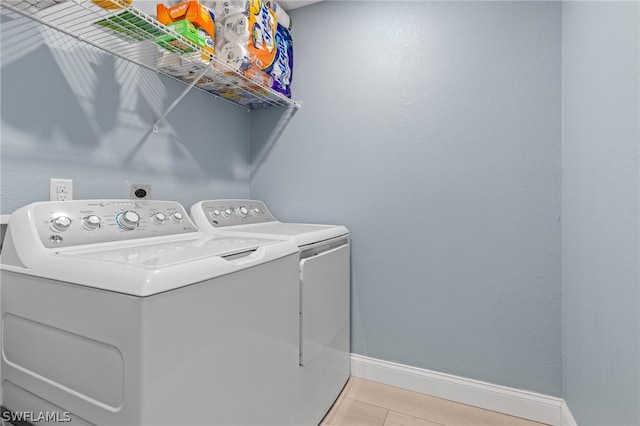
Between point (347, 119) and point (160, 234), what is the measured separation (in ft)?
3.86

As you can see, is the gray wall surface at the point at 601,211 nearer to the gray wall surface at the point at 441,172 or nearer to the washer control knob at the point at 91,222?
the gray wall surface at the point at 441,172

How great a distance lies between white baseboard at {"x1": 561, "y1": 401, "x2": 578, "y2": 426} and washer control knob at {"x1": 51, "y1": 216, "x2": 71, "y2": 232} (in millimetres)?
1924

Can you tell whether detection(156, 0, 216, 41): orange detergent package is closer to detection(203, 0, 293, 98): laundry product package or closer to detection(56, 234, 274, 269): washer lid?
detection(203, 0, 293, 98): laundry product package

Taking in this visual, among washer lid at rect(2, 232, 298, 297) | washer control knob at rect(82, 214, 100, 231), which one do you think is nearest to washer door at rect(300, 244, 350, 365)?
washer lid at rect(2, 232, 298, 297)

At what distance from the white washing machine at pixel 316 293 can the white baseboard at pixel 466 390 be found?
151 mm

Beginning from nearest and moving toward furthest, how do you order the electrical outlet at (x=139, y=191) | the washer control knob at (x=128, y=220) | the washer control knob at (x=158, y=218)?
the washer control knob at (x=128, y=220), the washer control knob at (x=158, y=218), the electrical outlet at (x=139, y=191)

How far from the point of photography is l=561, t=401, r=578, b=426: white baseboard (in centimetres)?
123

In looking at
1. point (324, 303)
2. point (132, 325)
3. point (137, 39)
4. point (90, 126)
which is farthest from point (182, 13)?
point (324, 303)

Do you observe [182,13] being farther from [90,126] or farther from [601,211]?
[601,211]

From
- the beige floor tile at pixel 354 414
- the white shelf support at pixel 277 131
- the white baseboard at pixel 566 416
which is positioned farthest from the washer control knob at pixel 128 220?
the white baseboard at pixel 566 416

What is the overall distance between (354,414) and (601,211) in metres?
1.27

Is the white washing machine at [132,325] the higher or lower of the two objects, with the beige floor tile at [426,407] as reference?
higher

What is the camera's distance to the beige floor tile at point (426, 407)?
4.54 ft

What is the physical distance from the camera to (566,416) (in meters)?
1.29
